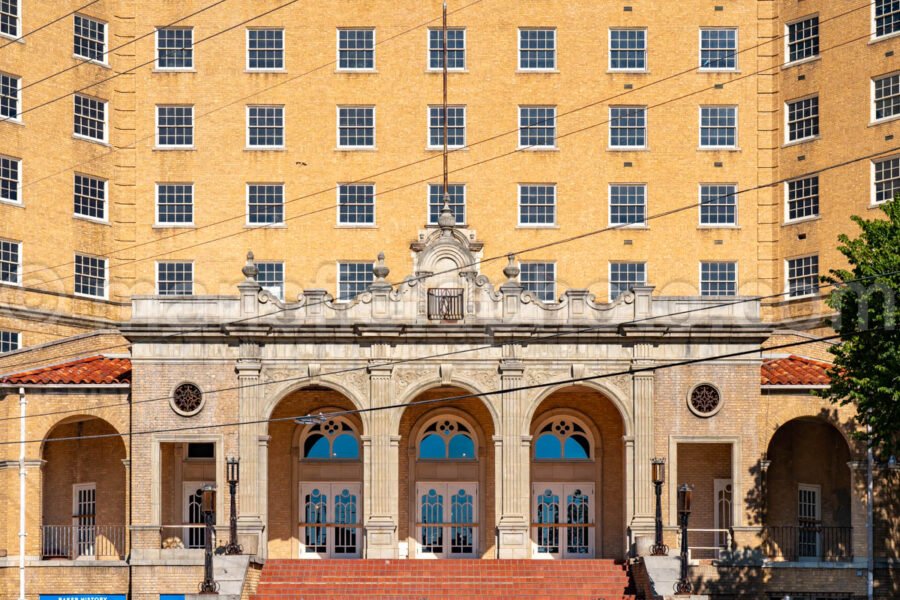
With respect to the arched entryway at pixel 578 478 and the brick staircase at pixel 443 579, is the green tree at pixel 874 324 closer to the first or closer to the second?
the brick staircase at pixel 443 579

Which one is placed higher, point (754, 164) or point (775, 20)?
point (775, 20)

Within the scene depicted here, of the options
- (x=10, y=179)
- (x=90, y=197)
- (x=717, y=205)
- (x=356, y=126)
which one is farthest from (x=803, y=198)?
(x=10, y=179)

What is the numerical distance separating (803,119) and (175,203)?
917 inches

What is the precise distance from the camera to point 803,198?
69.1m

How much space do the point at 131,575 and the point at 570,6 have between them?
27.1 metres

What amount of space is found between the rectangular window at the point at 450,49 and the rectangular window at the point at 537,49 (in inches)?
85.9

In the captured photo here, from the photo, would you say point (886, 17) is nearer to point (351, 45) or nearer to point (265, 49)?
point (351, 45)

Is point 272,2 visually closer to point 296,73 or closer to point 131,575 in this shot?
point 296,73

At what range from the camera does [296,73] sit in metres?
69.6

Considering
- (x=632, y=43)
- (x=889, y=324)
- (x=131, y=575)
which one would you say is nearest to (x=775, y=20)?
(x=632, y=43)

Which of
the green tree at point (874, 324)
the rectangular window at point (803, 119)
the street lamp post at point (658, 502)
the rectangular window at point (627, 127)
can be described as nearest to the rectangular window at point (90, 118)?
the rectangular window at point (627, 127)

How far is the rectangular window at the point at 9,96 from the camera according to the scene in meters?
67.2

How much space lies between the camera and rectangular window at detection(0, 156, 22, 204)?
66.9 m

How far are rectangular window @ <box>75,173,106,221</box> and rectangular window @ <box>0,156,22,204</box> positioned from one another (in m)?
2.44
